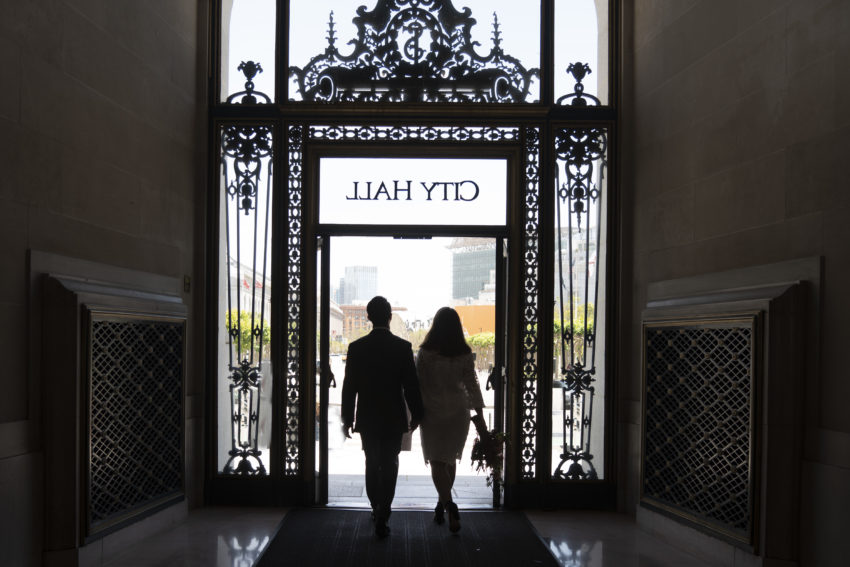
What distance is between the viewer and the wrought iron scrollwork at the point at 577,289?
203 inches

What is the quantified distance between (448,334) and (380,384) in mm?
541

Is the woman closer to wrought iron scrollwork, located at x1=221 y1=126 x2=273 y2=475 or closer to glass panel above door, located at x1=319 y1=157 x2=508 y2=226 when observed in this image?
glass panel above door, located at x1=319 y1=157 x2=508 y2=226

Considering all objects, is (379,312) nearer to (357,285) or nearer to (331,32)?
(357,285)

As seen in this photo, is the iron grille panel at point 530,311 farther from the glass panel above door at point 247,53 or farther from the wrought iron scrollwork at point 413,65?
the glass panel above door at point 247,53

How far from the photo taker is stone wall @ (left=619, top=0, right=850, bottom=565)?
315 cm

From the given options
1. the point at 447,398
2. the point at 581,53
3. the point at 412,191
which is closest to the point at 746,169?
the point at 581,53

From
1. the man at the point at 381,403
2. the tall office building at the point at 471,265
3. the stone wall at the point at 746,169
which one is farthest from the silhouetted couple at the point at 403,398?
the stone wall at the point at 746,169

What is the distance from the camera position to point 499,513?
4.97 m

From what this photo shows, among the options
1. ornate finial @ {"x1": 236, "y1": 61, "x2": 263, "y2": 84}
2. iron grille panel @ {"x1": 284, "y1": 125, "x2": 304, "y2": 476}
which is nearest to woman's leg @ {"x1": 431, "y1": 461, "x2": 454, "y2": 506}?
iron grille panel @ {"x1": 284, "y1": 125, "x2": 304, "y2": 476}

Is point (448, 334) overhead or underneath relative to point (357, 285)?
underneath

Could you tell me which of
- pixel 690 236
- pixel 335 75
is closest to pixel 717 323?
pixel 690 236
